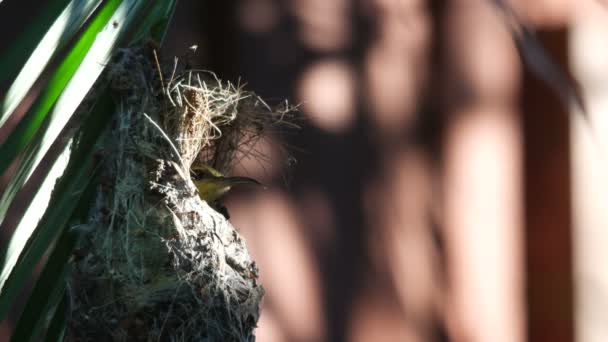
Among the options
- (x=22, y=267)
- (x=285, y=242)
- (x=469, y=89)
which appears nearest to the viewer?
(x=22, y=267)

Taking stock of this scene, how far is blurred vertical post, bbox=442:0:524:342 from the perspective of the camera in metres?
1.85

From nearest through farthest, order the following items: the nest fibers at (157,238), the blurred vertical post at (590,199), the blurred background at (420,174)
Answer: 1. the nest fibers at (157,238)
2. the blurred background at (420,174)
3. the blurred vertical post at (590,199)

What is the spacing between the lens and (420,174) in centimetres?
185

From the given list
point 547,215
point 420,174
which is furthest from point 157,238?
point 547,215

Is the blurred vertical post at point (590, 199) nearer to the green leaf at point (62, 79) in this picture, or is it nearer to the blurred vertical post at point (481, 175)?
the blurred vertical post at point (481, 175)

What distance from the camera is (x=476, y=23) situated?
1860 mm

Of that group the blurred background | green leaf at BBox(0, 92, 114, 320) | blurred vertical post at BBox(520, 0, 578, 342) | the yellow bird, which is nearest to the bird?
the yellow bird

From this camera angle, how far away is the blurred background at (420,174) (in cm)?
170

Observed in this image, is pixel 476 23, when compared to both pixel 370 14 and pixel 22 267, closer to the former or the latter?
pixel 370 14

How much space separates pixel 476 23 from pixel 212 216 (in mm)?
1174

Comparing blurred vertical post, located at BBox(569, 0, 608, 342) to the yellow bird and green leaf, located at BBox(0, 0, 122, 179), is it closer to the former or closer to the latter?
the yellow bird

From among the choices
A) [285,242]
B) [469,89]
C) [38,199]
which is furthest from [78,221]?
[469,89]

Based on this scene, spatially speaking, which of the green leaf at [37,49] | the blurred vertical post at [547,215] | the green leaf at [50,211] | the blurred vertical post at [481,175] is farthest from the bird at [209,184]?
the blurred vertical post at [547,215]

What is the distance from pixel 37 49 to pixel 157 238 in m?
0.21
